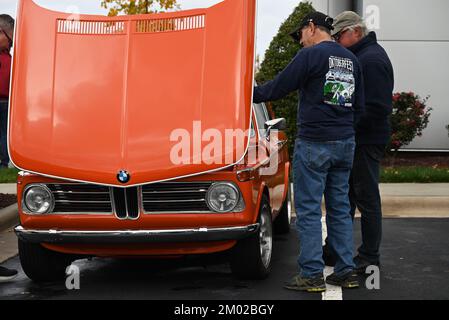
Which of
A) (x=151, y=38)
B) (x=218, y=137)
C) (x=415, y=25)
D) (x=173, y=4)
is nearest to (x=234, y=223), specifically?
(x=218, y=137)

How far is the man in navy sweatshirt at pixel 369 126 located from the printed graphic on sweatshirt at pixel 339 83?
1.63 feet

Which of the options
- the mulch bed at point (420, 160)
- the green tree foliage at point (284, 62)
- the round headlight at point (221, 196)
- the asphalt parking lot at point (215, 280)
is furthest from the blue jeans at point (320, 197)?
the mulch bed at point (420, 160)

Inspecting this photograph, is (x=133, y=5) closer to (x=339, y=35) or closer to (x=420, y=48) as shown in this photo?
(x=339, y=35)

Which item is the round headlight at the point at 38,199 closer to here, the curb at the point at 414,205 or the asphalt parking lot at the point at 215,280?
the asphalt parking lot at the point at 215,280

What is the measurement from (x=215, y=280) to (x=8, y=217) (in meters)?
3.58

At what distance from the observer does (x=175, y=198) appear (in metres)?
6.12

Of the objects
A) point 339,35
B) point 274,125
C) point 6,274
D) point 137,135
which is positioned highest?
point 339,35

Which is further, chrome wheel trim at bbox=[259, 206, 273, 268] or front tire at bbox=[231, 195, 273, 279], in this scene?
chrome wheel trim at bbox=[259, 206, 273, 268]

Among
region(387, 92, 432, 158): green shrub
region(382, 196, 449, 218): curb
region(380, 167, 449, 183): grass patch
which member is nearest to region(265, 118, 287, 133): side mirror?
region(382, 196, 449, 218): curb

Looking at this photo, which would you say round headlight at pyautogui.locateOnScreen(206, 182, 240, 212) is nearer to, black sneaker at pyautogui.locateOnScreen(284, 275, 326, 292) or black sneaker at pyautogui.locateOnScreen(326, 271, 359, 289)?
black sneaker at pyautogui.locateOnScreen(284, 275, 326, 292)

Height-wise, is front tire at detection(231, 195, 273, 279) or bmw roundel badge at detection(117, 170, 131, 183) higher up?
bmw roundel badge at detection(117, 170, 131, 183)

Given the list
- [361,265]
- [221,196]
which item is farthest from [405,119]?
[221,196]

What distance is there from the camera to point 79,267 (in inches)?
285

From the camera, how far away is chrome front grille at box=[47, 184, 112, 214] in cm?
615
